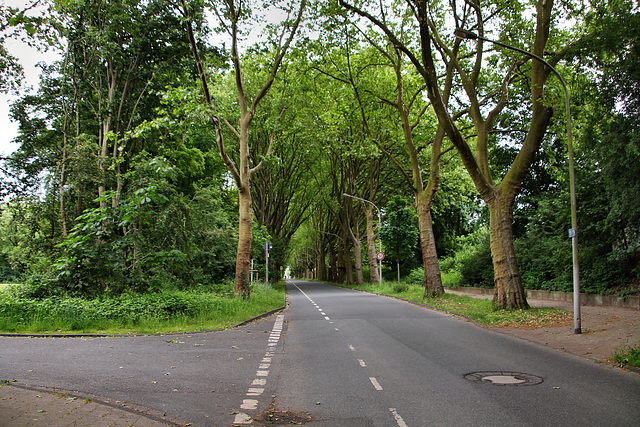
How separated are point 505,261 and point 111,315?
38.8ft

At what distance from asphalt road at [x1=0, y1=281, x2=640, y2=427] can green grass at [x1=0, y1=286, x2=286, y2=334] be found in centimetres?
120

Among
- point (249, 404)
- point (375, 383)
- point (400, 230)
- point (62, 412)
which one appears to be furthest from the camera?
point (400, 230)

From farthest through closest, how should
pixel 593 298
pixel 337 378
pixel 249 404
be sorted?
pixel 593 298 < pixel 337 378 < pixel 249 404

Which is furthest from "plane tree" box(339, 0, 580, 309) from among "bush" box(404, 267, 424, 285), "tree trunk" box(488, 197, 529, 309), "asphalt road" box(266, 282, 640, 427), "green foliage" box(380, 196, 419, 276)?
"bush" box(404, 267, 424, 285)

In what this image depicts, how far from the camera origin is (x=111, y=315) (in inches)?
499

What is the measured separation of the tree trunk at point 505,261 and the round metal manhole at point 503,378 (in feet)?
27.0

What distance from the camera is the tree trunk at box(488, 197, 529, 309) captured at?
14.9 m

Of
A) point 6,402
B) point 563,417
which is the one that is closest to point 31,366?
point 6,402

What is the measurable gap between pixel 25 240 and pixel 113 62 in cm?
844

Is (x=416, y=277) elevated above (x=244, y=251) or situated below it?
below

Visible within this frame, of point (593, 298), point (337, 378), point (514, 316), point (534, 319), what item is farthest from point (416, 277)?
point (337, 378)

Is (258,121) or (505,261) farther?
(258,121)

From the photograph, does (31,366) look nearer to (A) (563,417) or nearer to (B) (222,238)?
(A) (563,417)

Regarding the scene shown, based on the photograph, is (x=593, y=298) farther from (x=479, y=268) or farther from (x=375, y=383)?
(x=375, y=383)
